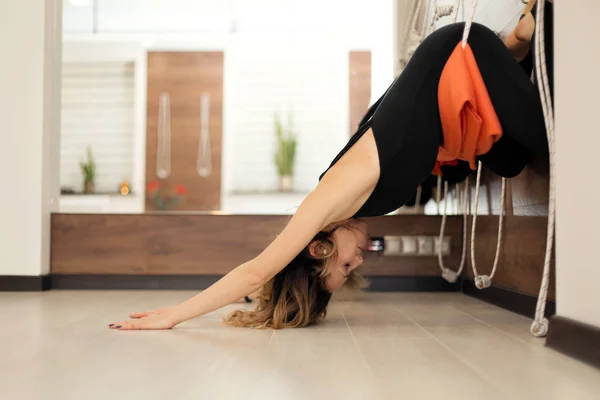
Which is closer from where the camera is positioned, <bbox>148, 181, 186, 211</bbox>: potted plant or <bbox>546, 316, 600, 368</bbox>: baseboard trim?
<bbox>546, 316, 600, 368</bbox>: baseboard trim

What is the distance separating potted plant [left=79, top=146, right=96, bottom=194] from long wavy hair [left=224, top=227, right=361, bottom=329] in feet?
5.19

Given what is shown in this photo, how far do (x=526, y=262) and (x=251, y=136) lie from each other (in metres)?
1.80

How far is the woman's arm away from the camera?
4.77 ft

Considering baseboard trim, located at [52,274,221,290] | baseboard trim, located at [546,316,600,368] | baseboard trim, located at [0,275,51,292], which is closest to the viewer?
baseboard trim, located at [546,316,600,368]

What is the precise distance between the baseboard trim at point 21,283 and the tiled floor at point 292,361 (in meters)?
0.81

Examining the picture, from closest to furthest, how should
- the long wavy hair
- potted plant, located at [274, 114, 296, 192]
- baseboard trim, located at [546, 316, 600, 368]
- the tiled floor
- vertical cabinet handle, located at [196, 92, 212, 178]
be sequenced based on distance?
1. the tiled floor
2. baseboard trim, located at [546, 316, 600, 368]
3. the long wavy hair
4. potted plant, located at [274, 114, 296, 192]
5. vertical cabinet handle, located at [196, 92, 212, 178]

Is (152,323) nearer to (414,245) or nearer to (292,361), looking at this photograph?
(292,361)

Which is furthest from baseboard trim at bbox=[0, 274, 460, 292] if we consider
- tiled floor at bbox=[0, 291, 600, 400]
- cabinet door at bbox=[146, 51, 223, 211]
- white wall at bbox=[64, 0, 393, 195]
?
tiled floor at bbox=[0, 291, 600, 400]

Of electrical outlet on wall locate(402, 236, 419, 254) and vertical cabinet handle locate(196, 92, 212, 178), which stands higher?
vertical cabinet handle locate(196, 92, 212, 178)

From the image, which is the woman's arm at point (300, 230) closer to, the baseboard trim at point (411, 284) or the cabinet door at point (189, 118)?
the baseboard trim at point (411, 284)

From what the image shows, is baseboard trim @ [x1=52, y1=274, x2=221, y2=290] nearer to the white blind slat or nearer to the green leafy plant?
the white blind slat

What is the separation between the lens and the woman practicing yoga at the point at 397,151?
1478 mm

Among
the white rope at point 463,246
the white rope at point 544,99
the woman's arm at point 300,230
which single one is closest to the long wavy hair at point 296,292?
Answer: the woman's arm at point 300,230

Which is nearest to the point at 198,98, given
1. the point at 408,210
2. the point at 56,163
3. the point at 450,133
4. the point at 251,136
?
the point at 251,136
